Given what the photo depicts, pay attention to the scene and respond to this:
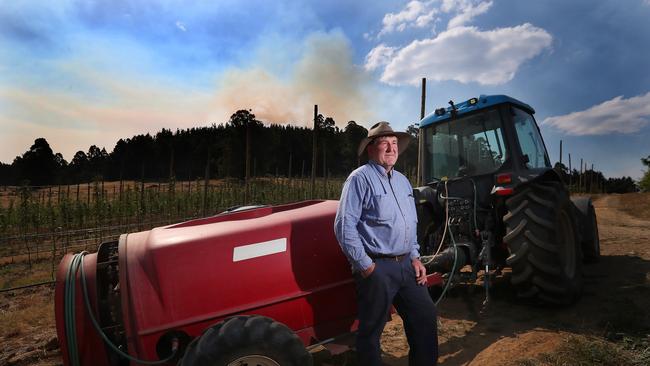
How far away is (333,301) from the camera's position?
280cm

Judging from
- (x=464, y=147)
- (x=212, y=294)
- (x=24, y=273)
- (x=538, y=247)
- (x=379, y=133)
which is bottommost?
(x=24, y=273)

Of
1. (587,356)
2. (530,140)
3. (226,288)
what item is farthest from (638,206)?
(226,288)

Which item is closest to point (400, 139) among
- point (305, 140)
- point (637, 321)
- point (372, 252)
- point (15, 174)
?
point (372, 252)

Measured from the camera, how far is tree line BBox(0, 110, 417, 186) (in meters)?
43.9

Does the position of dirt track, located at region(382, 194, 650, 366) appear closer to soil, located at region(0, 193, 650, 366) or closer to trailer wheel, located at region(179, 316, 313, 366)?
soil, located at region(0, 193, 650, 366)

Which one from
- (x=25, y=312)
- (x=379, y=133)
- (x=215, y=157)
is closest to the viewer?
(x=379, y=133)

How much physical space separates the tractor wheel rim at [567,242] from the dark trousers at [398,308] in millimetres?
2489

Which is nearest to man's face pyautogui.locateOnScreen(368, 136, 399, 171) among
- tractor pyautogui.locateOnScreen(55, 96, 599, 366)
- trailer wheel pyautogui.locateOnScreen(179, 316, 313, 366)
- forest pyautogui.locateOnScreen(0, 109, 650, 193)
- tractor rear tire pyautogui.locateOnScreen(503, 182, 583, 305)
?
tractor pyautogui.locateOnScreen(55, 96, 599, 366)

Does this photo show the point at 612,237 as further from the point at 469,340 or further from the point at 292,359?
the point at 292,359

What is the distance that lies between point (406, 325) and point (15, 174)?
64.8 metres

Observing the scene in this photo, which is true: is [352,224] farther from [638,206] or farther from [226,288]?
[638,206]

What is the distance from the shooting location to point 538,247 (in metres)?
3.82

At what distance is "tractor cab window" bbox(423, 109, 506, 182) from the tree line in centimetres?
3398

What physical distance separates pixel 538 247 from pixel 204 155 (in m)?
52.3
